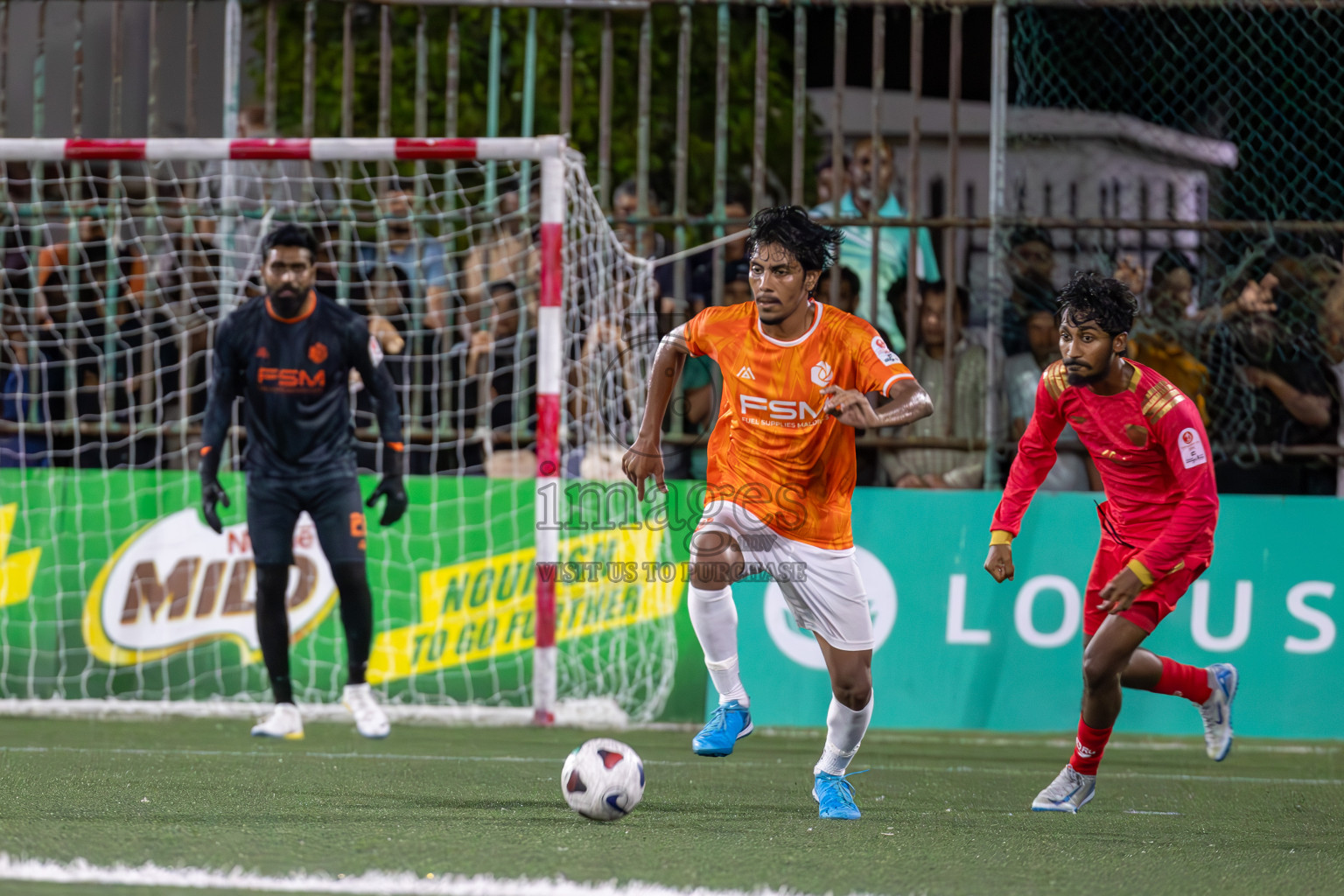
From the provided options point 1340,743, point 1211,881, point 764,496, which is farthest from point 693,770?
point 1340,743

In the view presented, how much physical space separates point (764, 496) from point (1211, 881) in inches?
69.2

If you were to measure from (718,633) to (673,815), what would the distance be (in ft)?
1.96

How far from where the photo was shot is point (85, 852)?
3.67m

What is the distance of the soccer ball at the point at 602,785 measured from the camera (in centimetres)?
435

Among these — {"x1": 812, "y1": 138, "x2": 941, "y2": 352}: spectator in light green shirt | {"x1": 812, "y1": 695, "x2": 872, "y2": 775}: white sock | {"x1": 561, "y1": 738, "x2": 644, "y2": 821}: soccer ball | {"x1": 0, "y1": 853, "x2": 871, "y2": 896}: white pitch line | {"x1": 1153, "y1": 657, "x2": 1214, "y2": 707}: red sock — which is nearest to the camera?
{"x1": 0, "y1": 853, "x2": 871, "y2": 896}: white pitch line

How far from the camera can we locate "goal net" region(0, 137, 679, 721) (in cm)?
755

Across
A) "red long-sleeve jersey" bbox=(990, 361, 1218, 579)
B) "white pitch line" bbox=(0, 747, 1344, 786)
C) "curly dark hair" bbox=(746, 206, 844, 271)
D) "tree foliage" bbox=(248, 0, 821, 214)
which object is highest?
"tree foliage" bbox=(248, 0, 821, 214)

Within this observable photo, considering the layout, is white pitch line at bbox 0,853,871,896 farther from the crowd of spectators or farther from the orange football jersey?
the crowd of spectators

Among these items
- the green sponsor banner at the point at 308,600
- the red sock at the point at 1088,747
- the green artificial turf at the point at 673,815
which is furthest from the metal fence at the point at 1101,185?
the red sock at the point at 1088,747

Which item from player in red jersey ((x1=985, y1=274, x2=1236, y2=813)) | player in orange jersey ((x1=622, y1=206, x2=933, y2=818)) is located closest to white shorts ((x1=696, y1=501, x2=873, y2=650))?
player in orange jersey ((x1=622, y1=206, x2=933, y2=818))

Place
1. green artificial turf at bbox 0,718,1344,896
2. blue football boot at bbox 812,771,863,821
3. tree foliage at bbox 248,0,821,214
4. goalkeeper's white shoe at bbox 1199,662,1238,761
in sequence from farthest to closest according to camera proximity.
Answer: tree foliage at bbox 248,0,821,214 → goalkeeper's white shoe at bbox 1199,662,1238,761 → blue football boot at bbox 812,771,863,821 → green artificial turf at bbox 0,718,1344,896

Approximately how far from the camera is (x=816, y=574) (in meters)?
4.84

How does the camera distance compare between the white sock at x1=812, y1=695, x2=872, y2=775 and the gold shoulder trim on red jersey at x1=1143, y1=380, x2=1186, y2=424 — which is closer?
the white sock at x1=812, y1=695, x2=872, y2=775

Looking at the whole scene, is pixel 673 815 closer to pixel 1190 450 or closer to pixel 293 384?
pixel 1190 450
